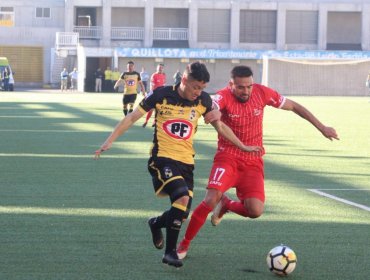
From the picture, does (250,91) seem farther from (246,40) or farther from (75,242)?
(246,40)

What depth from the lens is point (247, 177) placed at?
9805 millimetres

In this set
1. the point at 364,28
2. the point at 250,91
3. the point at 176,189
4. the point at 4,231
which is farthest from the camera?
the point at 364,28

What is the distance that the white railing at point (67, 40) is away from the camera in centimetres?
7653

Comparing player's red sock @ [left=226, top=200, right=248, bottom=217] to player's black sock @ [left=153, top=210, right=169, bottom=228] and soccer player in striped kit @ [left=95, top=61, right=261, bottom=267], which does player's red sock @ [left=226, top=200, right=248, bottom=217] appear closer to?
soccer player in striped kit @ [left=95, top=61, right=261, bottom=267]

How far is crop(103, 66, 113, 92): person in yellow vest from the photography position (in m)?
70.6

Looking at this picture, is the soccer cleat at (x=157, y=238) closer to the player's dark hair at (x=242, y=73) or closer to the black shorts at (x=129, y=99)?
the player's dark hair at (x=242, y=73)

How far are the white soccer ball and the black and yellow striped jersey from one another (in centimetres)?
126

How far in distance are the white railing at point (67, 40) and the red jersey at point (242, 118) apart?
221ft

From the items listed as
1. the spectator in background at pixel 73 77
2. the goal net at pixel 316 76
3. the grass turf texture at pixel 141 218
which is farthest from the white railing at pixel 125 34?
the grass turf texture at pixel 141 218

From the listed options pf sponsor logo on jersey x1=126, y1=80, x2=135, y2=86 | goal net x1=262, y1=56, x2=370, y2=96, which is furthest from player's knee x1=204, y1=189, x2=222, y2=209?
goal net x1=262, y1=56, x2=370, y2=96

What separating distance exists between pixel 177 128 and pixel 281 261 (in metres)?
1.61

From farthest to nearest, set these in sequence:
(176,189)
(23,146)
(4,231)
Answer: (23,146) → (4,231) → (176,189)

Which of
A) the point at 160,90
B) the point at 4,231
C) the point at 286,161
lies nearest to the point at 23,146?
the point at 286,161

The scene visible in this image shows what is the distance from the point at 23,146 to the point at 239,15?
194ft
